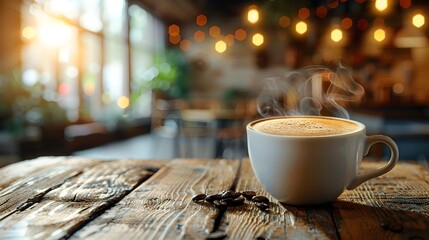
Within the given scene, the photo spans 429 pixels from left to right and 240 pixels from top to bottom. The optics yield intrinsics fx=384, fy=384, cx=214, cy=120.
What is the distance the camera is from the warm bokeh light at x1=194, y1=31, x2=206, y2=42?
9.59 meters

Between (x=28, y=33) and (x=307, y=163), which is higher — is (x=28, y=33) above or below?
above

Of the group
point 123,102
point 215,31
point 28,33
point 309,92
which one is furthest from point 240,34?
point 309,92

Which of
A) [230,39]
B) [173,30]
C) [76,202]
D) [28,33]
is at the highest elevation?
[173,30]

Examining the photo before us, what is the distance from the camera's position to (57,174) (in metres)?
0.94

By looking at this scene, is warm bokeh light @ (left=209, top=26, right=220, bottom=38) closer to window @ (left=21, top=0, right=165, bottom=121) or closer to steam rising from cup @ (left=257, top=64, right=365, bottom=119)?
window @ (left=21, top=0, right=165, bottom=121)

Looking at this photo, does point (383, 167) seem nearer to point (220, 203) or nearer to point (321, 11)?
point (220, 203)

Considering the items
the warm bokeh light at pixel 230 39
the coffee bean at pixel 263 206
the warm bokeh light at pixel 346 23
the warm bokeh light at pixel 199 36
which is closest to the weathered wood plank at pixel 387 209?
the coffee bean at pixel 263 206

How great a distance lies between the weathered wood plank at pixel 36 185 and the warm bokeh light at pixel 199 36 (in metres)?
8.76

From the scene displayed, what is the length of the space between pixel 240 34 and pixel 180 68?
5.63 feet

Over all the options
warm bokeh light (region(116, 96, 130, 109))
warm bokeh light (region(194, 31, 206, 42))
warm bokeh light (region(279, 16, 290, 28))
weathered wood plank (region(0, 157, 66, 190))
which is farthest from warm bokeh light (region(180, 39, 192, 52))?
weathered wood plank (region(0, 157, 66, 190))

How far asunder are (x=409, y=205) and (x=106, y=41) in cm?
694

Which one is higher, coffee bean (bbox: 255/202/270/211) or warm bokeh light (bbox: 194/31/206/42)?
warm bokeh light (bbox: 194/31/206/42)

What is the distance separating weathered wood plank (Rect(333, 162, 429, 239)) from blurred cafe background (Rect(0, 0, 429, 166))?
2746 millimetres

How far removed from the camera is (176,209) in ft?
2.21
